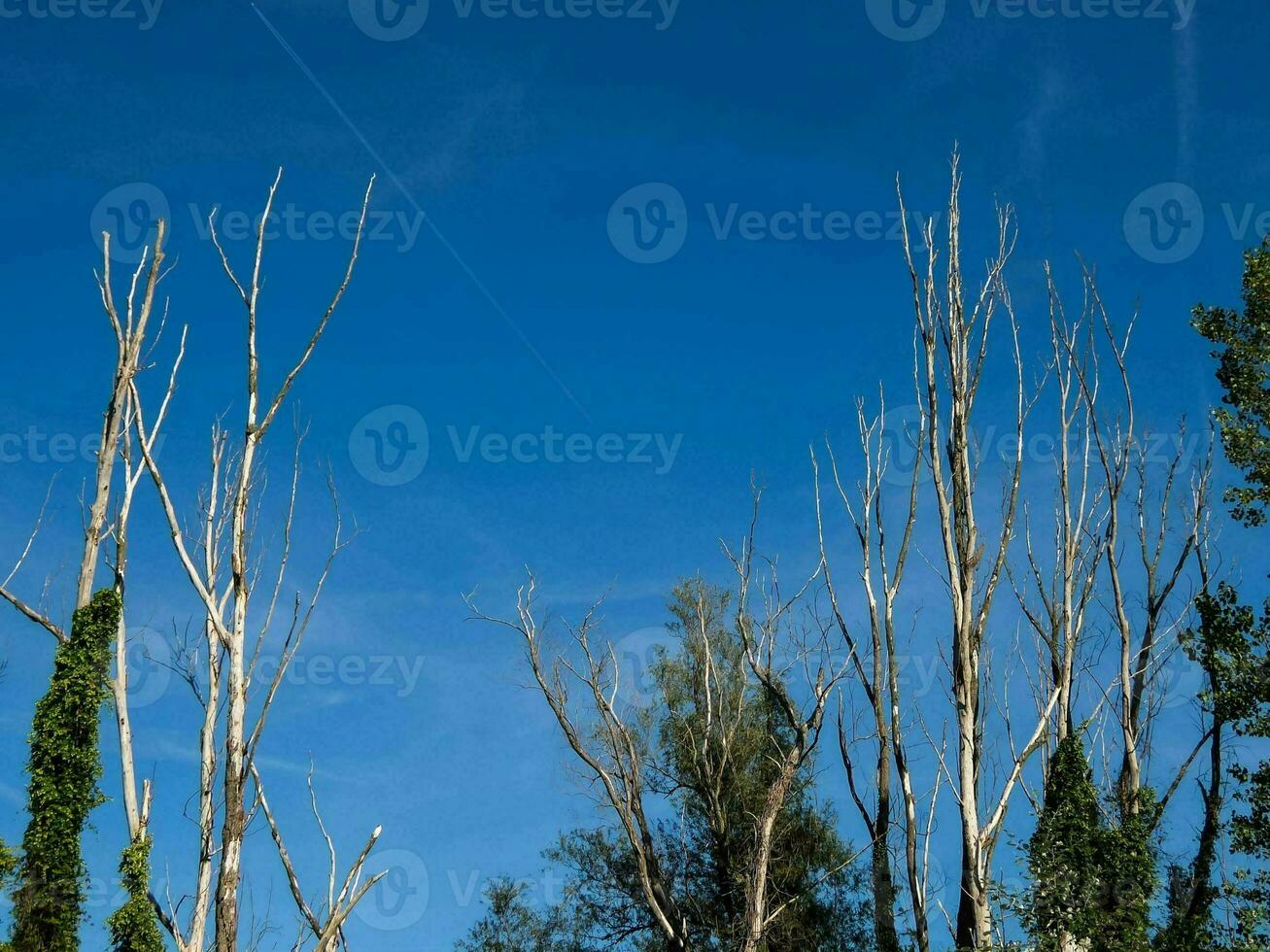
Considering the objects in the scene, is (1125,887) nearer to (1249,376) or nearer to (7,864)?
(1249,376)

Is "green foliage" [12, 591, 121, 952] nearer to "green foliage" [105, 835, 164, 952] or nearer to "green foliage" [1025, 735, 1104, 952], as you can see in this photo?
"green foliage" [105, 835, 164, 952]

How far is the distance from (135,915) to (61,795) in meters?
1.70

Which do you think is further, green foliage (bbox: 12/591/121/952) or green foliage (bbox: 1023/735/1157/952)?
green foliage (bbox: 1023/735/1157/952)

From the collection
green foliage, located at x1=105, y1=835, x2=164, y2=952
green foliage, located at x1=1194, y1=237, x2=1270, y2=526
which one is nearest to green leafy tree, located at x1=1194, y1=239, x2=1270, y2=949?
green foliage, located at x1=1194, y1=237, x2=1270, y2=526

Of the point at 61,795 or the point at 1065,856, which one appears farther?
the point at 1065,856

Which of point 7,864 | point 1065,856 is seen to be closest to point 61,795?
point 7,864

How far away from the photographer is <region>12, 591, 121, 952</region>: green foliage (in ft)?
45.4

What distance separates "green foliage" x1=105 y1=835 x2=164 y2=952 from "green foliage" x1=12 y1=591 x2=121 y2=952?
64cm

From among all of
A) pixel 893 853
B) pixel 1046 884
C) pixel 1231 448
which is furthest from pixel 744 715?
pixel 1231 448

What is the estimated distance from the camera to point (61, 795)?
1418 cm

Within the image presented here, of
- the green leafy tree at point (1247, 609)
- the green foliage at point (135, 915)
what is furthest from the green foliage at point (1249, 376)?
the green foliage at point (135, 915)

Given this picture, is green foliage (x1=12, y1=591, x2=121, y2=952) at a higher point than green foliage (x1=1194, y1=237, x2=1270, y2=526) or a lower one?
lower

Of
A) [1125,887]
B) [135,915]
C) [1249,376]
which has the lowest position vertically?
[135,915]

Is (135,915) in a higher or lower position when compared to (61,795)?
lower
